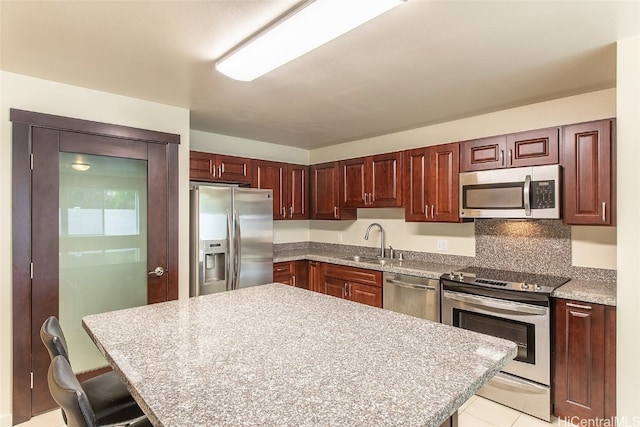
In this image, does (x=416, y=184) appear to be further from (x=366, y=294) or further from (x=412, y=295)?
(x=366, y=294)

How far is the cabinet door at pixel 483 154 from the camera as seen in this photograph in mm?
2959

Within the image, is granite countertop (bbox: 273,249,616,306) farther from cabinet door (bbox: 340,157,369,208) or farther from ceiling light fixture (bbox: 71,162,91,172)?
ceiling light fixture (bbox: 71,162,91,172)

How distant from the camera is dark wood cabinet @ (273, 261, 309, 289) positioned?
13.5ft

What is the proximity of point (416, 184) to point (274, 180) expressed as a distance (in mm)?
1827

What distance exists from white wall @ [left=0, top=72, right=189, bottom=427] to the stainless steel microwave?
2.94 metres

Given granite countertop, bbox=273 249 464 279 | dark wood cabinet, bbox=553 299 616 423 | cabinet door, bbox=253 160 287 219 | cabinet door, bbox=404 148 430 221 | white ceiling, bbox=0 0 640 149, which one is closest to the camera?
white ceiling, bbox=0 0 640 149

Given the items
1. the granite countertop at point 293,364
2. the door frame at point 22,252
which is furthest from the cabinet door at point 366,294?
the door frame at point 22,252

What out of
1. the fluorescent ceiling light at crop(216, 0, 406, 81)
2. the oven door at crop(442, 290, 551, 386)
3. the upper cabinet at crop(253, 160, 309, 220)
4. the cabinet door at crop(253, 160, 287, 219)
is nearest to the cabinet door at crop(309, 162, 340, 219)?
the upper cabinet at crop(253, 160, 309, 220)

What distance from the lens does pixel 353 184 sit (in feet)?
13.9

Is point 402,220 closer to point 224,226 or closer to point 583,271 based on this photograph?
point 583,271

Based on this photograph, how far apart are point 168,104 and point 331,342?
109 inches

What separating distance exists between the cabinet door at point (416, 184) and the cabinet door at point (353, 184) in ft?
1.93

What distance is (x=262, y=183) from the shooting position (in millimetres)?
4266

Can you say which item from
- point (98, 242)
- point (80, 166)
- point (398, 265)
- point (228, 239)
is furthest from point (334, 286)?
point (80, 166)
